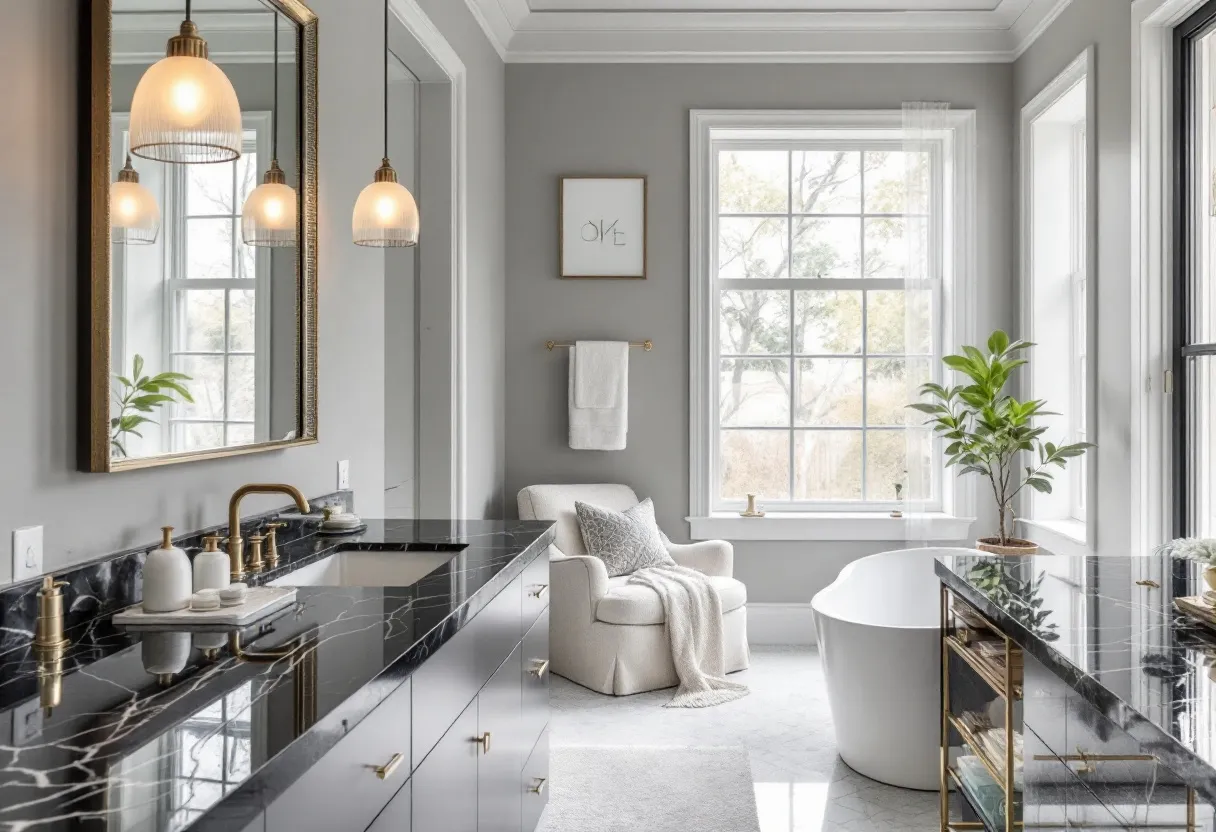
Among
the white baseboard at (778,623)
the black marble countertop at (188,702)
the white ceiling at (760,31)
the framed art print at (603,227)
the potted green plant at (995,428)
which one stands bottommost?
the white baseboard at (778,623)

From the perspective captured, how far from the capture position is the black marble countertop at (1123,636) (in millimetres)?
1144

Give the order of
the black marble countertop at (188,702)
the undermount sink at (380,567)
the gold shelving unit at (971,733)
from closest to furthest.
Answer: the black marble countertop at (188,702) → the gold shelving unit at (971,733) → the undermount sink at (380,567)

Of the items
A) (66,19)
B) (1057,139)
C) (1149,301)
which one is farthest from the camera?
(1057,139)

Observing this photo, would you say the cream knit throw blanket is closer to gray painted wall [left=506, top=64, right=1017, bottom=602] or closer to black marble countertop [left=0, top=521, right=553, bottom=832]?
gray painted wall [left=506, top=64, right=1017, bottom=602]

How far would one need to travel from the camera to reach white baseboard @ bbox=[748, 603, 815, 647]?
174 inches

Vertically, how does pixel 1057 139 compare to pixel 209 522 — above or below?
above

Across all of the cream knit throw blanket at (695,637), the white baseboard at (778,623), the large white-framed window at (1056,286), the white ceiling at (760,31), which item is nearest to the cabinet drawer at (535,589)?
the cream knit throw blanket at (695,637)

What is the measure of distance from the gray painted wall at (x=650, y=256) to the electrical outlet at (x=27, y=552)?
3090mm

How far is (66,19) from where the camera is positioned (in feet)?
4.74

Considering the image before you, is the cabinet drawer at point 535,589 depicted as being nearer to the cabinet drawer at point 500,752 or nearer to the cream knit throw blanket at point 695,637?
the cabinet drawer at point 500,752

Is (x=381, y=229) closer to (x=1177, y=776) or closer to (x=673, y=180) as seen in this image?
(x=1177, y=776)

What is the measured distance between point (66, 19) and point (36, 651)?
38.1 inches

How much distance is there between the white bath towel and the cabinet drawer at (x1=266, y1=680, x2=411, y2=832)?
3.01 m

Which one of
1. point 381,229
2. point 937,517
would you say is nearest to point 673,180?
point 937,517
